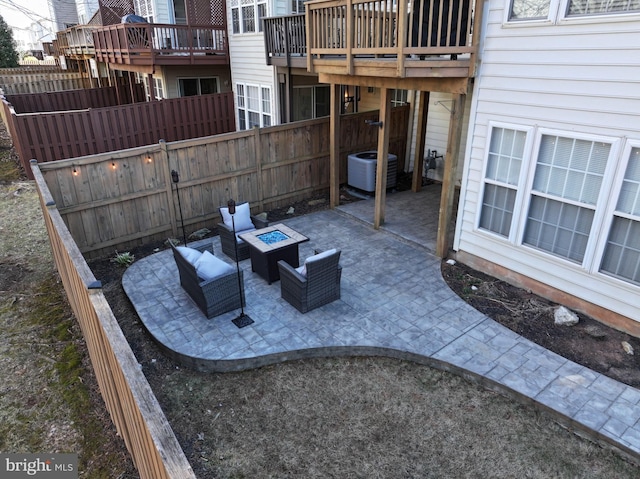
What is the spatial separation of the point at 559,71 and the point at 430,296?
3422 millimetres

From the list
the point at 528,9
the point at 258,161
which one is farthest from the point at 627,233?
the point at 258,161

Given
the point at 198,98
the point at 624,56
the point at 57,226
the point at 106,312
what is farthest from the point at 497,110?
the point at 198,98

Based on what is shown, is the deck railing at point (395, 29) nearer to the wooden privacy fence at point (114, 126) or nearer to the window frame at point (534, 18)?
the window frame at point (534, 18)

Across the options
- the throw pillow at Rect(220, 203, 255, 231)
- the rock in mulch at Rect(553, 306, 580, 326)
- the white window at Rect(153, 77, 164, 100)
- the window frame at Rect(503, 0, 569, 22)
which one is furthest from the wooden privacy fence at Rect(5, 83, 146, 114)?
the rock in mulch at Rect(553, 306, 580, 326)

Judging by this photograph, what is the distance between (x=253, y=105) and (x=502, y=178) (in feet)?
28.3

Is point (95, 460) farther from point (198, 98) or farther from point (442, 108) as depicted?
point (198, 98)

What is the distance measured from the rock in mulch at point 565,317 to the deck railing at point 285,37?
24.0 ft

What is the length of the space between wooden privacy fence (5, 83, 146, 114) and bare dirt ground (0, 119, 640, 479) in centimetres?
1281

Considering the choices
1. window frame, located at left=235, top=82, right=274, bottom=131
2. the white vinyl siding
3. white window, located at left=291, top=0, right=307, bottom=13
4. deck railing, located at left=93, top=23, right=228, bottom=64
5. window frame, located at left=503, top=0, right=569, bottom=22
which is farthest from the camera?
deck railing, located at left=93, top=23, right=228, bottom=64

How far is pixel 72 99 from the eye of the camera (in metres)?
16.5

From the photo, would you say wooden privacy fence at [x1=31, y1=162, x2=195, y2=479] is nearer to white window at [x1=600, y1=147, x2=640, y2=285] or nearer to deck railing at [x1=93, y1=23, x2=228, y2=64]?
white window at [x1=600, y1=147, x2=640, y2=285]

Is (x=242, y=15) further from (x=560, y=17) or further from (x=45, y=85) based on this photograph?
(x=45, y=85)

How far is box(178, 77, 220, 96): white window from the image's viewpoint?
14.5 m

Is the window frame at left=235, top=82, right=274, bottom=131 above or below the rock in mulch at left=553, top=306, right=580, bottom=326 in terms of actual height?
above
